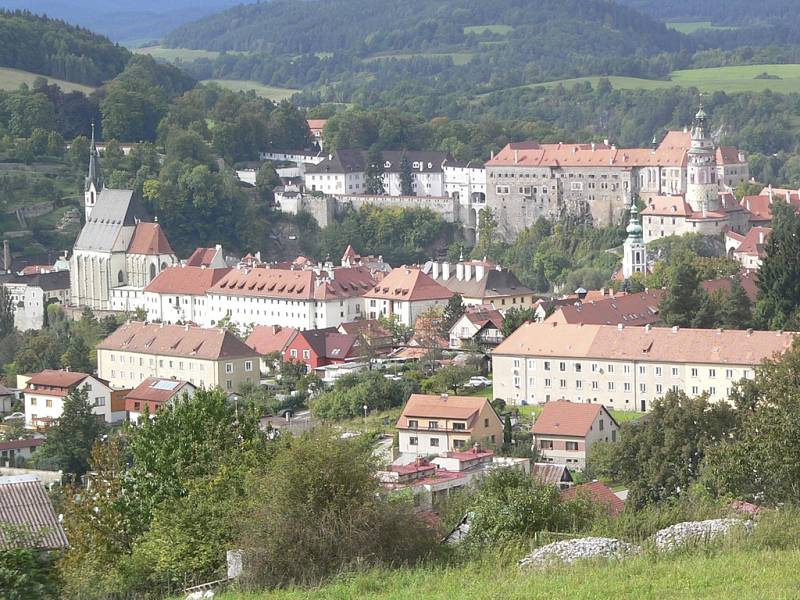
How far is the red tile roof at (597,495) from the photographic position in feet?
94.3

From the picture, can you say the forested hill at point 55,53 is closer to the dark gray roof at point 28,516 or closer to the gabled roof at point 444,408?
the gabled roof at point 444,408

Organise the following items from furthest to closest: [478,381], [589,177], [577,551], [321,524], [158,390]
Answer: [589,177] < [158,390] < [478,381] < [321,524] < [577,551]

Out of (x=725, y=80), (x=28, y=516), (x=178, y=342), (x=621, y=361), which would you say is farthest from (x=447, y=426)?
(x=725, y=80)

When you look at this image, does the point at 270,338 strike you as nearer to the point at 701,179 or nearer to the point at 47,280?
the point at 47,280

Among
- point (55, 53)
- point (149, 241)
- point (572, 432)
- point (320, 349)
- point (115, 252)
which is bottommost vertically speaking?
point (320, 349)

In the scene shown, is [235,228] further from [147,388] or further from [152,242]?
[147,388]

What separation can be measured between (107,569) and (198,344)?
1374 inches

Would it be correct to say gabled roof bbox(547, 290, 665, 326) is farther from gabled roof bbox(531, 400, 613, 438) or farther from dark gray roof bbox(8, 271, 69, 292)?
dark gray roof bbox(8, 271, 69, 292)

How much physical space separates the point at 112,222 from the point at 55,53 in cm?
4566

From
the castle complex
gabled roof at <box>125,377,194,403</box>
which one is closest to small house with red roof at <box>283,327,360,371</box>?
gabled roof at <box>125,377,194,403</box>

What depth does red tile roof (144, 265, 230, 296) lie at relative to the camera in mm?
74812

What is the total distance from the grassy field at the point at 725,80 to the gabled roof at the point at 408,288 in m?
97.4

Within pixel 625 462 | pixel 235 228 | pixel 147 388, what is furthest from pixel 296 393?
pixel 235 228

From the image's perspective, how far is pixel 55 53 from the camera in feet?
421
